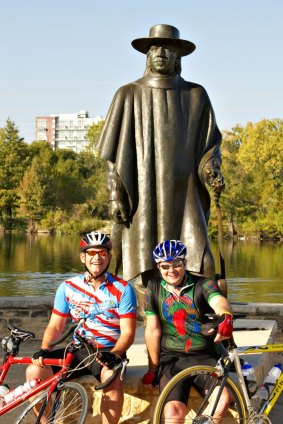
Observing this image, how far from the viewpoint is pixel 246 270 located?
31922 mm

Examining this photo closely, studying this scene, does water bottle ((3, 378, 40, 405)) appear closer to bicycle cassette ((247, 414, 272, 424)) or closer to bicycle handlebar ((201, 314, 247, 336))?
bicycle handlebar ((201, 314, 247, 336))

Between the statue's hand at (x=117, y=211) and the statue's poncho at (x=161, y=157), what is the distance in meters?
0.08

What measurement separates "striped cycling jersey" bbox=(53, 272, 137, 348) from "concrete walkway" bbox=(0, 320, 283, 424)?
0.50 metres

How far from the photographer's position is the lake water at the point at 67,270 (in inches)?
931

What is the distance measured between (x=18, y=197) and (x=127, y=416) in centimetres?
6382

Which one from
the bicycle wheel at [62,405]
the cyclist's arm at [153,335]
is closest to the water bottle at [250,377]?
the cyclist's arm at [153,335]

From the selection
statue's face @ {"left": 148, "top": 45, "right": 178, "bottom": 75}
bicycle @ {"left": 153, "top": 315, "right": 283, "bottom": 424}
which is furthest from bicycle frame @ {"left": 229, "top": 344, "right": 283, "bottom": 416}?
statue's face @ {"left": 148, "top": 45, "right": 178, "bottom": 75}

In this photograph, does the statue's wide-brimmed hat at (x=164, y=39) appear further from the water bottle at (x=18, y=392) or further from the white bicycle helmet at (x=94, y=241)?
the water bottle at (x=18, y=392)

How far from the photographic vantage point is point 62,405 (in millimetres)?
4520

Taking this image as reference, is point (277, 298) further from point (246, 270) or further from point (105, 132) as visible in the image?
point (105, 132)

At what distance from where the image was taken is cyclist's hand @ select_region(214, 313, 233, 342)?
175 inches

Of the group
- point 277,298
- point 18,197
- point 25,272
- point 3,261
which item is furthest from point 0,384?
point 18,197

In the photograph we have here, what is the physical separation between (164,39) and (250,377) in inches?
103

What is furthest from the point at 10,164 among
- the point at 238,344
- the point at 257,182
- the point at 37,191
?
the point at 238,344
